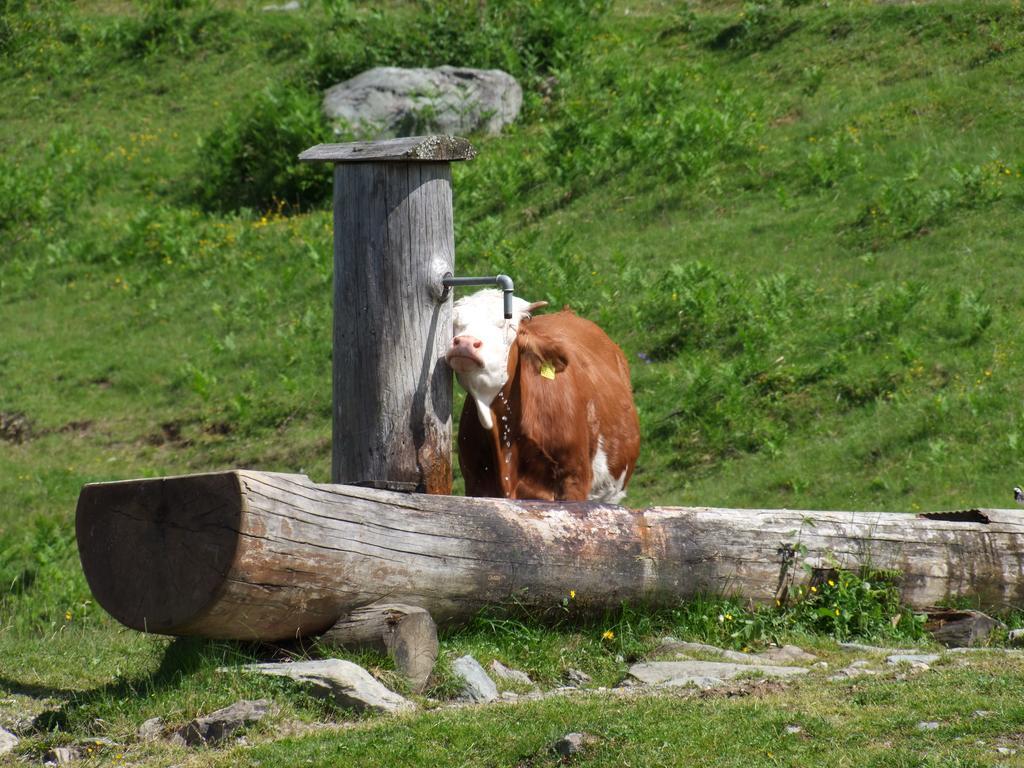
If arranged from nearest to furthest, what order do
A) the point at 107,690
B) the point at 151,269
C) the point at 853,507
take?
the point at 107,690 → the point at 853,507 → the point at 151,269

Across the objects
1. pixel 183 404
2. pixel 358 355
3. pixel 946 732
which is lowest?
pixel 183 404

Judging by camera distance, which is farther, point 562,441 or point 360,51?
point 360,51

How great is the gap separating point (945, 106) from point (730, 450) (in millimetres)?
Result: 8461

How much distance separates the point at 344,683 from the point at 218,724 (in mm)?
638

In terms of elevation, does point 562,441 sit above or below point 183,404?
above

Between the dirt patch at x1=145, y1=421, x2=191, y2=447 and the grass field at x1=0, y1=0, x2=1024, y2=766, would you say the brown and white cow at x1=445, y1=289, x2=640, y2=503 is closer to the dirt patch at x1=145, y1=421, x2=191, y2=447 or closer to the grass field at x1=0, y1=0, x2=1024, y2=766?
the grass field at x1=0, y1=0, x2=1024, y2=766

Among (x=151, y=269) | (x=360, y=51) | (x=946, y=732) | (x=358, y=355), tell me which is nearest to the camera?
(x=946, y=732)

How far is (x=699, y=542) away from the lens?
318 inches

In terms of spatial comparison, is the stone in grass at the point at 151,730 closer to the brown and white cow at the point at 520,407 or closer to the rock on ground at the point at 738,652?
the brown and white cow at the point at 520,407

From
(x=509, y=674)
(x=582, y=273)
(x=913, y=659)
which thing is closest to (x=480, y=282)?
(x=509, y=674)

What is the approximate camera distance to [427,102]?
2400 centimetres

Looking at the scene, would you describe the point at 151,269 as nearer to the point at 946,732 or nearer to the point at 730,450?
the point at 730,450

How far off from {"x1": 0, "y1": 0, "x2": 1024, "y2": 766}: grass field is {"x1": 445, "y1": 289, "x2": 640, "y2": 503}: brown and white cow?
126cm

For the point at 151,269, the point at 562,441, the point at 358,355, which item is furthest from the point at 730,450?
the point at 151,269
